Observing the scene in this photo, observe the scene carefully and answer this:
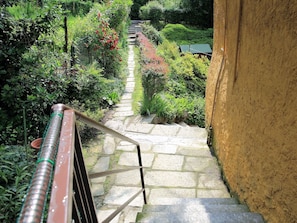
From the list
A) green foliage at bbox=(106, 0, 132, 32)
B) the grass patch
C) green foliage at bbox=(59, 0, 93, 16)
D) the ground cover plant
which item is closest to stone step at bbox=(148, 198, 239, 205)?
the ground cover plant

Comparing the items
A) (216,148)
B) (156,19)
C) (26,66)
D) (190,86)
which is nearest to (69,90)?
(26,66)

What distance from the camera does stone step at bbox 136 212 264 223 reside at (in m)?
2.52

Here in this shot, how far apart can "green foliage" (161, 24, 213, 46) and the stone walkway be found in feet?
39.3

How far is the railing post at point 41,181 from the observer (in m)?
0.71

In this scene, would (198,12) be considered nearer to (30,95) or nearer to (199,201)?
(30,95)

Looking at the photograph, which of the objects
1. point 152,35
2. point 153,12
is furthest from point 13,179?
point 153,12

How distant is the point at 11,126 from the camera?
12.1 ft

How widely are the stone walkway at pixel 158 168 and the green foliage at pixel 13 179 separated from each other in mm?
1217

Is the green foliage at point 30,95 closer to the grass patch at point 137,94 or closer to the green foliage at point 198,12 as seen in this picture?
the grass patch at point 137,94

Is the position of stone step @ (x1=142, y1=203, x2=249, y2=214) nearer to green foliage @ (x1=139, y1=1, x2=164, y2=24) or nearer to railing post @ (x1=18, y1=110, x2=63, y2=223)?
railing post @ (x1=18, y1=110, x2=63, y2=223)

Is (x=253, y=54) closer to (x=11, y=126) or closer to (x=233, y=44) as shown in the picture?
(x=233, y=44)

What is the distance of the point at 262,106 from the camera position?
2623 mm

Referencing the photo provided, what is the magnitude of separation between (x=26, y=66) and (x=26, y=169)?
1887 millimetres

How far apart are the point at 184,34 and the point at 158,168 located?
1523 centimetres
